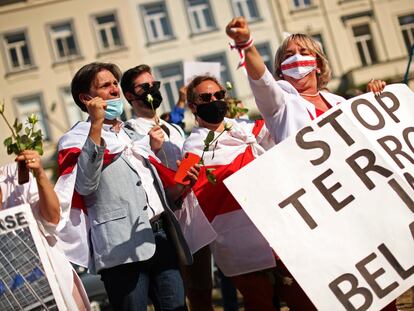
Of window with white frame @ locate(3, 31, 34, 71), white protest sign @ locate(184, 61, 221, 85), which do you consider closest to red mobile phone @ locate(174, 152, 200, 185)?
white protest sign @ locate(184, 61, 221, 85)

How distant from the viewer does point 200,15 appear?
76.4ft

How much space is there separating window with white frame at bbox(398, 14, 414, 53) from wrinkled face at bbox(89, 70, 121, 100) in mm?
22518

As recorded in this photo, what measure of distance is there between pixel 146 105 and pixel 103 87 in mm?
579

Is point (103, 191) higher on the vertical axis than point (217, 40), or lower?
lower

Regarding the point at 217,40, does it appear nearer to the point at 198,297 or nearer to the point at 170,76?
the point at 170,76

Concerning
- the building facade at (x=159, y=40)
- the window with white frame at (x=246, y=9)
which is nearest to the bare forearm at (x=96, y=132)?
the building facade at (x=159, y=40)

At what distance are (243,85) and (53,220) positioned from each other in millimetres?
20275

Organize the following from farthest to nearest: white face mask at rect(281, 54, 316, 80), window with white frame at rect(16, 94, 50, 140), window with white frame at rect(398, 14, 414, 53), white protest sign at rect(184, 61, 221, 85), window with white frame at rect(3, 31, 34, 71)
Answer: window with white frame at rect(398, 14, 414, 53) < window with white frame at rect(3, 31, 34, 71) < window with white frame at rect(16, 94, 50, 140) < white protest sign at rect(184, 61, 221, 85) < white face mask at rect(281, 54, 316, 80)

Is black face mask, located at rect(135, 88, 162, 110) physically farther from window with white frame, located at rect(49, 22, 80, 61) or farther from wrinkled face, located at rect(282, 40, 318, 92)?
window with white frame, located at rect(49, 22, 80, 61)

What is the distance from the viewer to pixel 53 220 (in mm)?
2629

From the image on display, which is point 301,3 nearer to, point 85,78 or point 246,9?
point 246,9

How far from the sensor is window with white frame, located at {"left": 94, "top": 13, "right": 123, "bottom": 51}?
2288 cm

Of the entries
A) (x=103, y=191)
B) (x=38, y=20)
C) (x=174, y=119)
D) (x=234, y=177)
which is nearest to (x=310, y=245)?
(x=234, y=177)

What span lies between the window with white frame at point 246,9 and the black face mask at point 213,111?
67.5 feet
